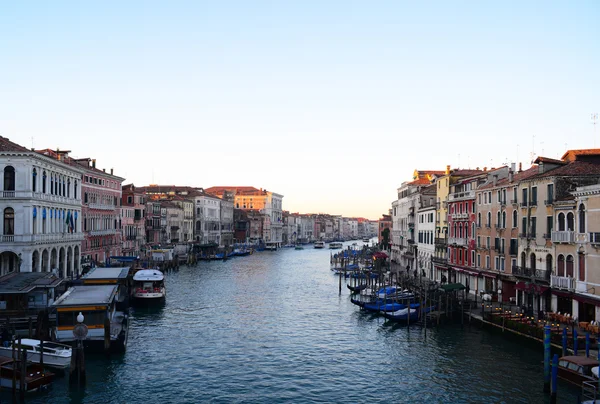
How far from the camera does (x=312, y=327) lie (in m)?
30.8

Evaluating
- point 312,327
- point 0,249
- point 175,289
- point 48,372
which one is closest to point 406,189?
point 175,289

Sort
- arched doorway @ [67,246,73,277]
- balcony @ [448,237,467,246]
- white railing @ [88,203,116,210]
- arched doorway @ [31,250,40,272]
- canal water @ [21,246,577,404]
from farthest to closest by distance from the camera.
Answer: white railing @ [88,203,116,210] → arched doorway @ [67,246,73,277] → balcony @ [448,237,467,246] → arched doorway @ [31,250,40,272] → canal water @ [21,246,577,404]

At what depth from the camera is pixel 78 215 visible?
43.7m

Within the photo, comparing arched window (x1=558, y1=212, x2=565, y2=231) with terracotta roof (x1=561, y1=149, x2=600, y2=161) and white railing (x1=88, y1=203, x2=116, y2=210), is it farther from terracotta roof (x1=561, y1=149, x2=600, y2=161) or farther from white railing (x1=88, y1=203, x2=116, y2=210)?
white railing (x1=88, y1=203, x2=116, y2=210)

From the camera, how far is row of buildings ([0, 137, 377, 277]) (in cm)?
3288

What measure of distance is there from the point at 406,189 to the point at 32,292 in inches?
1637

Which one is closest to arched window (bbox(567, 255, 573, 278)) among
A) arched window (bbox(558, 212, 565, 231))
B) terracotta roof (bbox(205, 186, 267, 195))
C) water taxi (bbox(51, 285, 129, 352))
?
arched window (bbox(558, 212, 565, 231))

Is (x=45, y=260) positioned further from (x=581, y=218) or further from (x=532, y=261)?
(x=581, y=218)

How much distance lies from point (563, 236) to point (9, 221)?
1201 inches

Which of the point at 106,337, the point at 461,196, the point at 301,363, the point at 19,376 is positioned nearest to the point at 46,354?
the point at 19,376

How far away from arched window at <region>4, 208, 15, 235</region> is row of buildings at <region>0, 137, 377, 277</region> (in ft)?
0.20

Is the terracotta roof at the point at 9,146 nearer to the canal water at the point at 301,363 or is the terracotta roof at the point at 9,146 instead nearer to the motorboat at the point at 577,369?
the canal water at the point at 301,363

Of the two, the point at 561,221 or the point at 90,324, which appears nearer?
the point at 90,324

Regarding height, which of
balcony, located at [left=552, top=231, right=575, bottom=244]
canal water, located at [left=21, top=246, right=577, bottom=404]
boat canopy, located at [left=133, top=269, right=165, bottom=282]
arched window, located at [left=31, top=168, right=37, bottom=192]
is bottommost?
canal water, located at [left=21, top=246, right=577, bottom=404]
